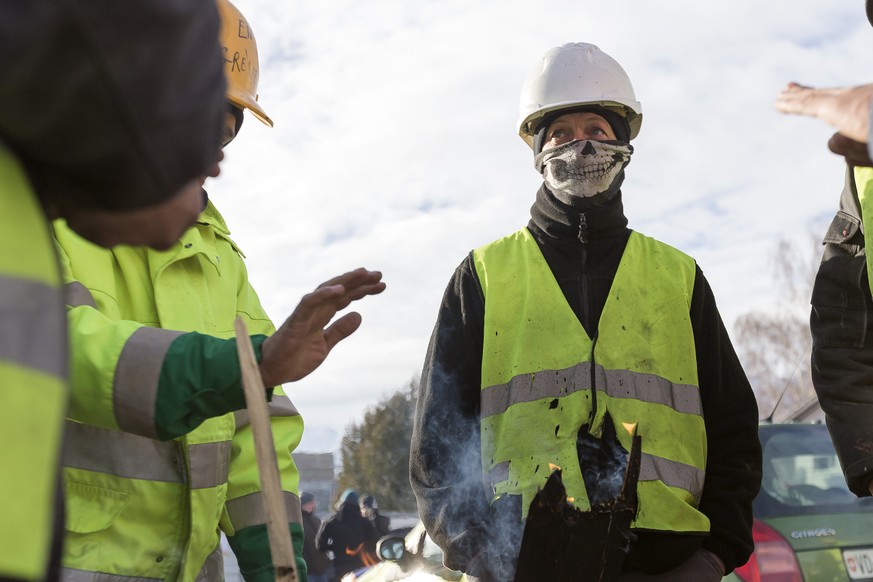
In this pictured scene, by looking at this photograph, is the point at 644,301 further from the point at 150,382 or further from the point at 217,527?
the point at 150,382

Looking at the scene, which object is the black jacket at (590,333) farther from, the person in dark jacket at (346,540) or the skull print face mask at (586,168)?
the person in dark jacket at (346,540)

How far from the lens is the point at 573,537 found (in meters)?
3.16

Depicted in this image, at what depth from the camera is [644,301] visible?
3.64 m

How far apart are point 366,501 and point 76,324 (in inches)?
539

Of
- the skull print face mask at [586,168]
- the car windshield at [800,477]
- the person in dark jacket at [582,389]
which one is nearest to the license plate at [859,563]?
the car windshield at [800,477]

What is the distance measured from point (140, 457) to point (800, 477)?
4838 mm

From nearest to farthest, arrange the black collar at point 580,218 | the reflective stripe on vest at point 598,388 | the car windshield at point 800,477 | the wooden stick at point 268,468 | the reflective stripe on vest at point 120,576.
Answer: the wooden stick at point 268,468 → the reflective stripe on vest at point 120,576 → the reflective stripe on vest at point 598,388 → the black collar at point 580,218 → the car windshield at point 800,477

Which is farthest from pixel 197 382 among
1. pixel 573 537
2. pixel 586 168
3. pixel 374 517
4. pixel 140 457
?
pixel 374 517

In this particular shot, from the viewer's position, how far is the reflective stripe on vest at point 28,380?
0.97 meters

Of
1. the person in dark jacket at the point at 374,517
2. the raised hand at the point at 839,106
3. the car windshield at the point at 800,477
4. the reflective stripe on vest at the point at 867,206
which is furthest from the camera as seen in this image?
the person in dark jacket at the point at 374,517

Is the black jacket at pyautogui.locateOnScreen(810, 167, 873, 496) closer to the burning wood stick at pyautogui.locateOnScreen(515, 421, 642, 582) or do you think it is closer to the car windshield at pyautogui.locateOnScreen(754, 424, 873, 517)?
the burning wood stick at pyautogui.locateOnScreen(515, 421, 642, 582)

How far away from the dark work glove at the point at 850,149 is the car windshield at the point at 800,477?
167 inches

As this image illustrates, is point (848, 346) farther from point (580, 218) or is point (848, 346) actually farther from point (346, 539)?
point (346, 539)

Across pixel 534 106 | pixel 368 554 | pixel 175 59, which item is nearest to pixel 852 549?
pixel 534 106
